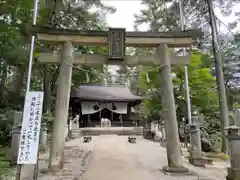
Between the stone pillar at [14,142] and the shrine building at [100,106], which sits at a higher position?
the shrine building at [100,106]

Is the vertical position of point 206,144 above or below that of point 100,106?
below

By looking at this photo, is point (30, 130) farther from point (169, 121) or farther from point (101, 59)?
point (169, 121)

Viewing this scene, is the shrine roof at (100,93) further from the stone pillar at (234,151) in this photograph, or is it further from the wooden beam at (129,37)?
the stone pillar at (234,151)

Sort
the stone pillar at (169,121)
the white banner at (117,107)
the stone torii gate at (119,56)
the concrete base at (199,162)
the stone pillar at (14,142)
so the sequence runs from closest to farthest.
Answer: the stone pillar at (169,121) < the stone torii gate at (119,56) < the stone pillar at (14,142) < the concrete base at (199,162) < the white banner at (117,107)

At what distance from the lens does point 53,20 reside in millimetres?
16172

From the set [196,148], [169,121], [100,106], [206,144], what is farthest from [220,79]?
[100,106]

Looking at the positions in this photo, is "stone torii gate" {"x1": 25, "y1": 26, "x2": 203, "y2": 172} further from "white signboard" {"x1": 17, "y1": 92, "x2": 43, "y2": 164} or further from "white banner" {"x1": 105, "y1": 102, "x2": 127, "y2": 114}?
"white banner" {"x1": 105, "y1": 102, "x2": 127, "y2": 114}

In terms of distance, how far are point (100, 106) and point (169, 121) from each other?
850 inches

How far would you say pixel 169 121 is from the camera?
23.5 feet

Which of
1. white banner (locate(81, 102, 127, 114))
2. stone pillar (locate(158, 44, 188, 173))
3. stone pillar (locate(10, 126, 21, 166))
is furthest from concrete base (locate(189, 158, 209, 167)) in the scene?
white banner (locate(81, 102, 127, 114))

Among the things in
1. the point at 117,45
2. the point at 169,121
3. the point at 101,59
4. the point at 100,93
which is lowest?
the point at 169,121

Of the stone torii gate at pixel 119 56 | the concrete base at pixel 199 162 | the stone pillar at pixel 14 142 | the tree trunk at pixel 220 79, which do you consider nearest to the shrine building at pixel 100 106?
the tree trunk at pixel 220 79

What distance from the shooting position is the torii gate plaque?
7312 millimetres

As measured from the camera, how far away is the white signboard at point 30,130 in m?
5.02
